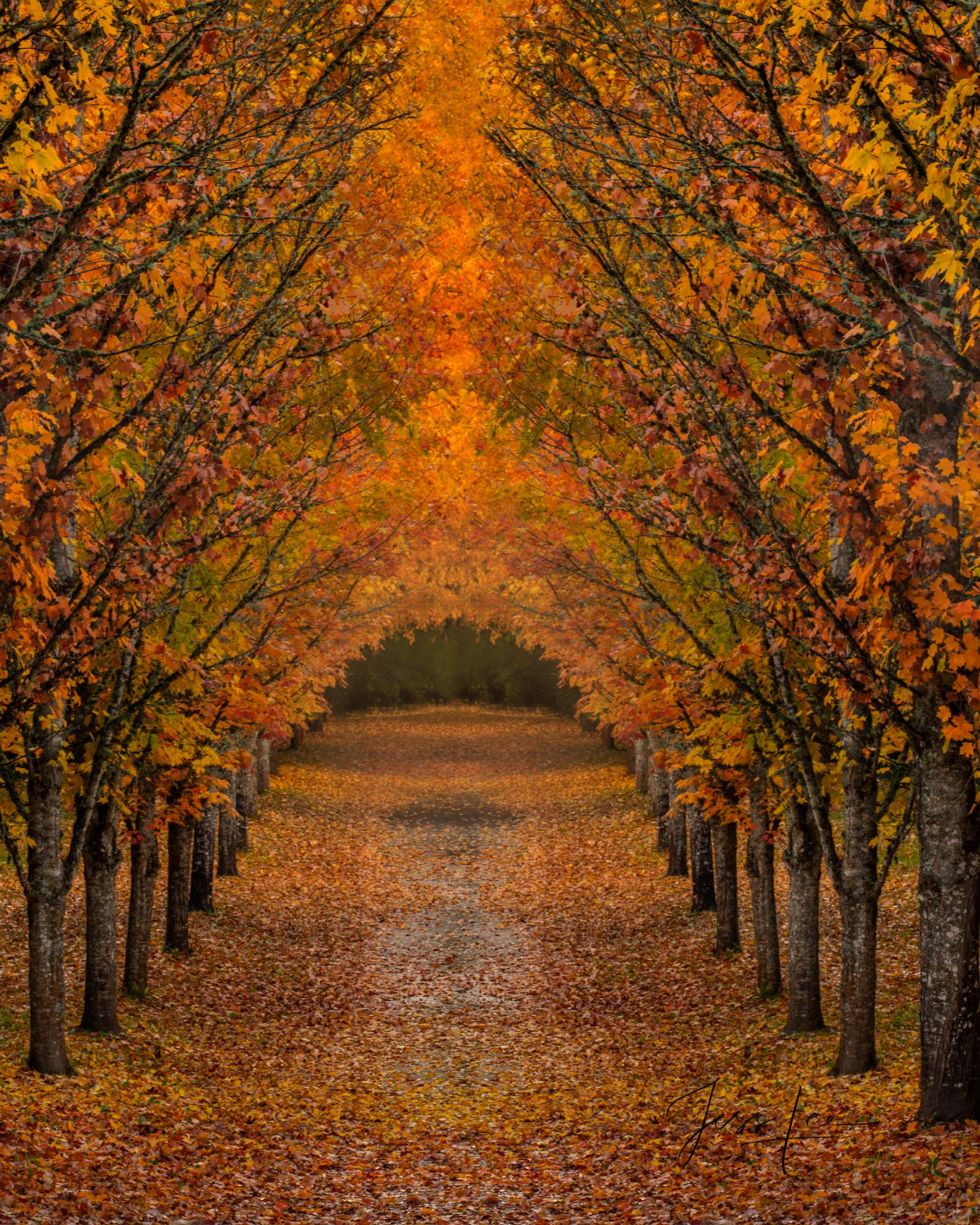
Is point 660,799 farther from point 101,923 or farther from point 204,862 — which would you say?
point 101,923

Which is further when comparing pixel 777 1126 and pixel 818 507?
pixel 777 1126

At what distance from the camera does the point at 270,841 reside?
25438mm

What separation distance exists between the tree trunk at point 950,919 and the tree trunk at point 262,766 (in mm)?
21278

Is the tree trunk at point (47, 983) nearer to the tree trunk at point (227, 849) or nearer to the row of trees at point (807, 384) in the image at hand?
the row of trees at point (807, 384)

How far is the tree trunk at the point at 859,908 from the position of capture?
9.84 m

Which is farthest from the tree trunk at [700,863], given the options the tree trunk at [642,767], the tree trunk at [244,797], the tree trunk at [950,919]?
the tree trunk at [950,919]

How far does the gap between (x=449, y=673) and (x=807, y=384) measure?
48495 millimetres

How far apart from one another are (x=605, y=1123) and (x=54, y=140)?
365 inches

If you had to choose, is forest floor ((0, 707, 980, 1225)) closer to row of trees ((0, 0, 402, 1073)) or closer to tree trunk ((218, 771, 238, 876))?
tree trunk ((218, 771, 238, 876))

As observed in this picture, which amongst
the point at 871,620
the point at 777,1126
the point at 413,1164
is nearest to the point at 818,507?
the point at 871,620

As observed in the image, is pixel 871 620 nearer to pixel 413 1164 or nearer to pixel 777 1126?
pixel 777 1126
